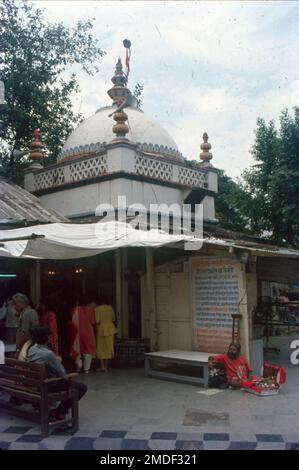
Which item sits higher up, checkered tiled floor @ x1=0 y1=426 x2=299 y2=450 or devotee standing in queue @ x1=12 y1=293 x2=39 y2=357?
devotee standing in queue @ x1=12 y1=293 x2=39 y2=357

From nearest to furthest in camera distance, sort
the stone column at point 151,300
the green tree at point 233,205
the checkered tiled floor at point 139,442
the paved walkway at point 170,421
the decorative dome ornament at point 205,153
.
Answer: the checkered tiled floor at point 139,442 < the paved walkway at point 170,421 < the stone column at point 151,300 < the decorative dome ornament at point 205,153 < the green tree at point 233,205

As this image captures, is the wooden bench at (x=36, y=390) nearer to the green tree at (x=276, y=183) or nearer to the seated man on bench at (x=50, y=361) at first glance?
the seated man on bench at (x=50, y=361)

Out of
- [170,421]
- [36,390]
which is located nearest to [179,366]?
[170,421]

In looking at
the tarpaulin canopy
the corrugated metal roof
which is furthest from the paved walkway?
the corrugated metal roof

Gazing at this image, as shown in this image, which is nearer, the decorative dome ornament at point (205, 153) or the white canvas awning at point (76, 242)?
the white canvas awning at point (76, 242)

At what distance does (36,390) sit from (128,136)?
7653mm

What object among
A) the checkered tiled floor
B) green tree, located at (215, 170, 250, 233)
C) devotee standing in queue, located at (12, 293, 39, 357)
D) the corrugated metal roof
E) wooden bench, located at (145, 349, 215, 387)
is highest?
green tree, located at (215, 170, 250, 233)

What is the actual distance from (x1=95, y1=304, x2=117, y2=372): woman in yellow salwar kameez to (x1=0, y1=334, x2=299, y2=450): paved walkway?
4.13 feet

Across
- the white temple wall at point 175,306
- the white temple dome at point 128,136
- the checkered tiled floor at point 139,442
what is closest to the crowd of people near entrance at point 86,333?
the white temple wall at point 175,306

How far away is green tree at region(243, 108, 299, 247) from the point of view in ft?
44.4

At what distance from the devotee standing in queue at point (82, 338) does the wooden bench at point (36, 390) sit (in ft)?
9.68

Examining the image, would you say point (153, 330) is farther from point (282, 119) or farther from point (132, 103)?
point (282, 119)

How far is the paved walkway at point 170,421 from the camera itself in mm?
5070

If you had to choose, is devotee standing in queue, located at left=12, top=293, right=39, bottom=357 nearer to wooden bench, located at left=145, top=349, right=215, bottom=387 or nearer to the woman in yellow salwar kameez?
the woman in yellow salwar kameez
